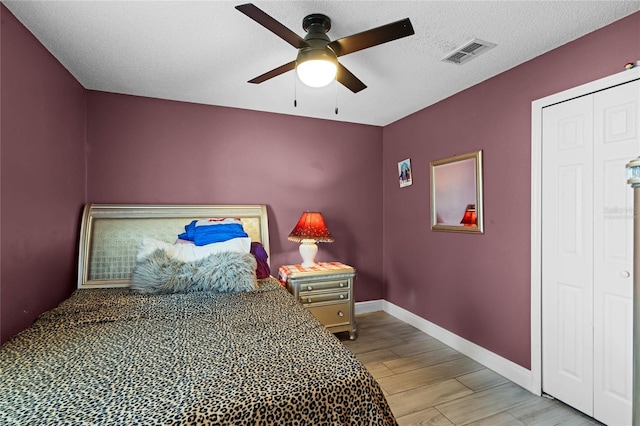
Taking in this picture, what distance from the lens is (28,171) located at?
2012mm

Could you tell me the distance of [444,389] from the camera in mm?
2422

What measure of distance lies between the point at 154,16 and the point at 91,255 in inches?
81.7

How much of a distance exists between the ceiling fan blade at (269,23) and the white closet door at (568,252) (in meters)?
1.83

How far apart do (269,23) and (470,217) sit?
7.70 ft

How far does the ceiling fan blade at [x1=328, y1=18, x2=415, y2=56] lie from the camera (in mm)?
1562

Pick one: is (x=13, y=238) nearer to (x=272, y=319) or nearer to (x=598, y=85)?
(x=272, y=319)

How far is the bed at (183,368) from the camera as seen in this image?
3.51 ft

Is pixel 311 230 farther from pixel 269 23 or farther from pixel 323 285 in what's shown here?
pixel 269 23

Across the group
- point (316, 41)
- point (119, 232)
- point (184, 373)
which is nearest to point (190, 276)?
point (119, 232)

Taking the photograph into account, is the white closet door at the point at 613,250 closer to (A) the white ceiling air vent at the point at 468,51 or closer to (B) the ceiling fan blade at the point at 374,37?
(A) the white ceiling air vent at the point at 468,51

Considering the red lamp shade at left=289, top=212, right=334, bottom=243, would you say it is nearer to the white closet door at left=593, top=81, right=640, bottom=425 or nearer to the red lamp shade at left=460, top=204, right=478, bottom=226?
the red lamp shade at left=460, top=204, right=478, bottom=226

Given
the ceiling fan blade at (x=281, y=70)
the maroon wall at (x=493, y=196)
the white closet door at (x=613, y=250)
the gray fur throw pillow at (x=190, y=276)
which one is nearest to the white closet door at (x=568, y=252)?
the white closet door at (x=613, y=250)

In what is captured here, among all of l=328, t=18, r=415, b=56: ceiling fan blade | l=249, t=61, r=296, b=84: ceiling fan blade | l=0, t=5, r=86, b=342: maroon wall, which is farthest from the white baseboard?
l=0, t=5, r=86, b=342: maroon wall

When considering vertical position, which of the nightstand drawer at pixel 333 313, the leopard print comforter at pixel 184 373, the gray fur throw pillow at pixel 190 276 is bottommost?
the nightstand drawer at pixel 333 313
